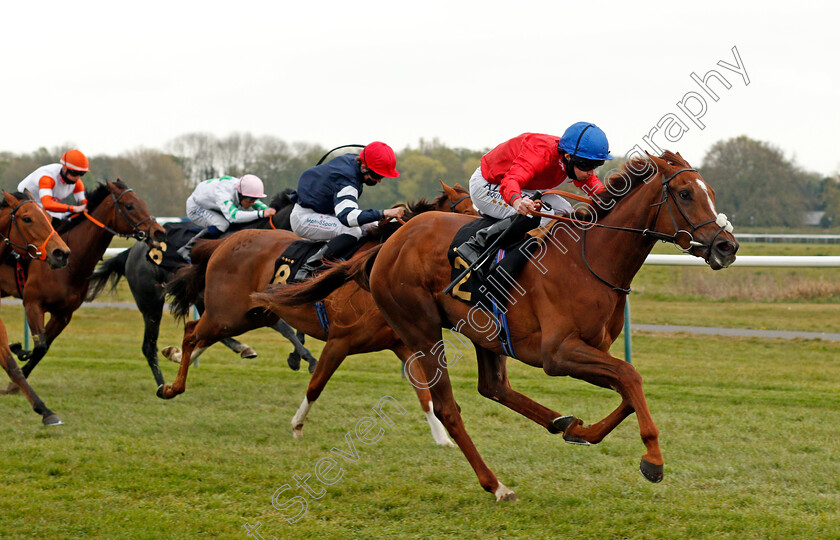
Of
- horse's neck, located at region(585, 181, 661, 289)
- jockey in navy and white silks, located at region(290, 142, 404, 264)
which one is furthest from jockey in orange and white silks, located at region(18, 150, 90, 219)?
horse's neck, located at region(585, 181, 661, 289)

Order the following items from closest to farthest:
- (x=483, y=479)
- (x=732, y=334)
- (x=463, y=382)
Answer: (x=483, y=479)
(x=463, y=382)
(x=732, y=334)

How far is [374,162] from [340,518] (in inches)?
103

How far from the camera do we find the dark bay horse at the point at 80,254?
7688 millimetres

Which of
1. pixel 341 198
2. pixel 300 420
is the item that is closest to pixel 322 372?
pixel 300 420

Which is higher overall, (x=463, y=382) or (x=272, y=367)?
(x=463, y=382)

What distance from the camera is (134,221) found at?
26.3 ft

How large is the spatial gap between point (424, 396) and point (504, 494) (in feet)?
5.84

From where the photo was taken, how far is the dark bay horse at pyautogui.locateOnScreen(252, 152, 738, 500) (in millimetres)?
3764

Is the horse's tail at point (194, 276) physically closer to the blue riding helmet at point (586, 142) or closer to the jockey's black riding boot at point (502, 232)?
the jockey's black riding boot at point (502, 232)

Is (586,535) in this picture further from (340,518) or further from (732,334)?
(732,334)

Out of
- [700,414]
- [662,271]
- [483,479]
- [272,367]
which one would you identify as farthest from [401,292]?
[662,271]

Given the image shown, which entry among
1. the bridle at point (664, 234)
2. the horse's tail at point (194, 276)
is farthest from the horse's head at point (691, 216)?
the horse's tail at point (194, 276)

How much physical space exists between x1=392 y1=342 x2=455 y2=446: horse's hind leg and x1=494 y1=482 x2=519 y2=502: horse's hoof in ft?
4.48

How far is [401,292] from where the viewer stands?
15.7 feet
